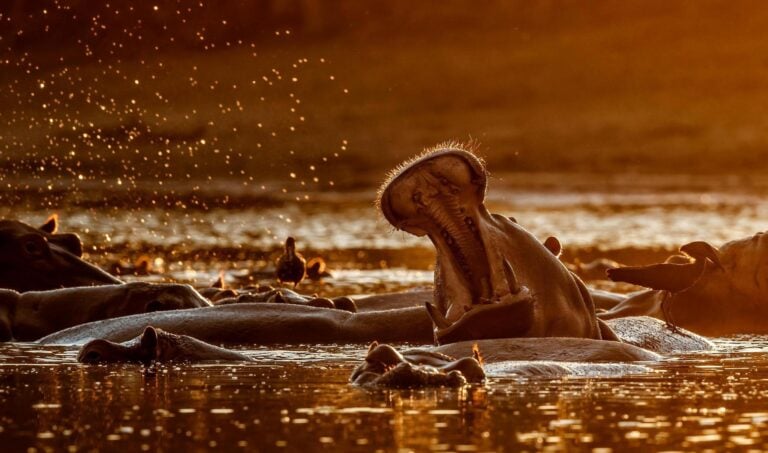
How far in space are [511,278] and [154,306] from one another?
12.7ft

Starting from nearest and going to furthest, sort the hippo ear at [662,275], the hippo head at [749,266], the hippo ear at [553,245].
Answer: the hippo ear at [553,245] < the hippo ear at [662,275] < the hippo head at [749,266]

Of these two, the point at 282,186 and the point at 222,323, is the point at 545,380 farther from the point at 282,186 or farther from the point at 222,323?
the point at 282,186

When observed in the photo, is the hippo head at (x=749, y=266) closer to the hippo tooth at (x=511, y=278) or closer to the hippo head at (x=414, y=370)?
the hippo tooth at (x=511, y=278)

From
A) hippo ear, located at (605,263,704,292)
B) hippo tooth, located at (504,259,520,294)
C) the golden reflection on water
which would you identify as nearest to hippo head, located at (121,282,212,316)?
the golden reflection on water

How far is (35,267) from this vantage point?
→ 15.7 meters

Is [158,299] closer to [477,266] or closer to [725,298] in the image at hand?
[477,266]

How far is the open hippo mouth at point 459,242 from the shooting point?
11.1 metres

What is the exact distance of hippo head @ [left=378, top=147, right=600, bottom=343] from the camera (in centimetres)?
1105

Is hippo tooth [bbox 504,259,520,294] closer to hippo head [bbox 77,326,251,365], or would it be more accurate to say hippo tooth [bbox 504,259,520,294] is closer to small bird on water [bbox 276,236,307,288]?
hippo head [bbox 77,326,251,365]

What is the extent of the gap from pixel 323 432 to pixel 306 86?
49861 mm

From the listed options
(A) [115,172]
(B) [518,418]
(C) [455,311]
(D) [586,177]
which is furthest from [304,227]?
(D) [586,177]

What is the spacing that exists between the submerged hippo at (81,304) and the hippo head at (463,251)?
3.38 m

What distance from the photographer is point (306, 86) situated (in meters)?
58.0

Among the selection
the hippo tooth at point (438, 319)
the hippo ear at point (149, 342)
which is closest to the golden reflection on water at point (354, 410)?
the hippo ear at point (149, 342)
